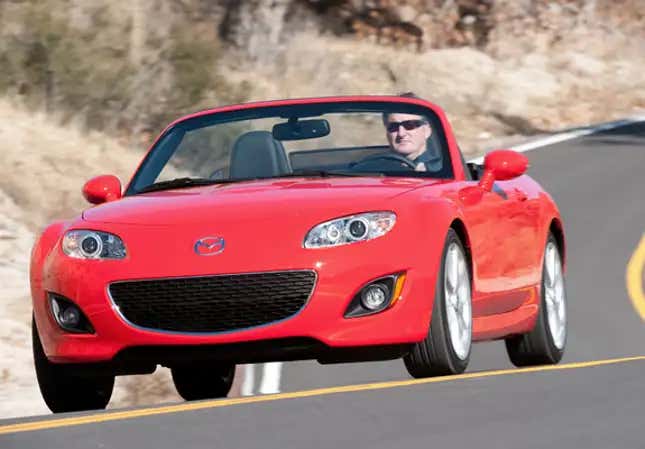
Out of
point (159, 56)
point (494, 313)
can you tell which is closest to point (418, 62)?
point (159, 56)

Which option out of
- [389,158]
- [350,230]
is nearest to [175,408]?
[350,230]

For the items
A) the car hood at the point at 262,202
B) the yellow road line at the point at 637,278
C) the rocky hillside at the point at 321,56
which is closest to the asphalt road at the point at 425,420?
the car hood at the point at 262,202

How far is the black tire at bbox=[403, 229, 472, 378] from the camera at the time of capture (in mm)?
8102

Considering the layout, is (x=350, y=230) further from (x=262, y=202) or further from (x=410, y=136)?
(x=410, y=136)

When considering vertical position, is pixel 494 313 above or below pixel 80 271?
below

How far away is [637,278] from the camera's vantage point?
16.7 metres

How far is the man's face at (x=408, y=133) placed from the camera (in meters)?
9.44

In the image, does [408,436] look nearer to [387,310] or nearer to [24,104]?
[387,310]

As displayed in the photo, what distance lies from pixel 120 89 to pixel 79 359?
15605 millimetres

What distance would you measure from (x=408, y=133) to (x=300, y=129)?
0.54 metres

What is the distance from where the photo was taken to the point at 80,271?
8078 mm

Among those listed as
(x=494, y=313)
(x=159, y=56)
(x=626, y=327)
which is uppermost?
(x=494, y=313)

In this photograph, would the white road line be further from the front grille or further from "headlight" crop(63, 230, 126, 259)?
the front grille

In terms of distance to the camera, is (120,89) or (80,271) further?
(120,89)
